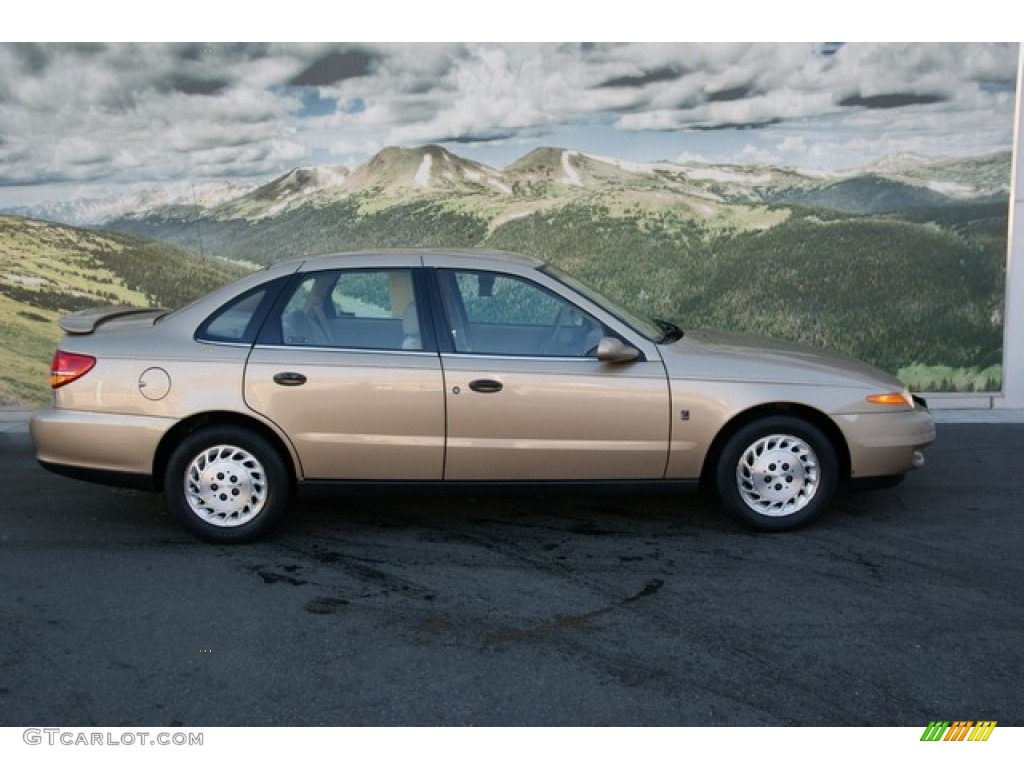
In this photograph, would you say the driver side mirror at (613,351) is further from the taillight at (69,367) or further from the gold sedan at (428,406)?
the taillight at (69,367)

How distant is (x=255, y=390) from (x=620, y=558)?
2.03 metres

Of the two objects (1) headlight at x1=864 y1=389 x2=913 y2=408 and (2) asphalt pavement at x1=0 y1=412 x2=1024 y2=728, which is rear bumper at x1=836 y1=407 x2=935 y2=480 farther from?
(2) asphalt pavement at x1=0 y1=412 x2=1024 y2=728

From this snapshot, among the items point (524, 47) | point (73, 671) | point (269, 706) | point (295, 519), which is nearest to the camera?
point (269, 706)

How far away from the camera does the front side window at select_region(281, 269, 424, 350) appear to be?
5.93m

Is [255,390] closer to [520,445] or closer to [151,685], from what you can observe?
[520,445]

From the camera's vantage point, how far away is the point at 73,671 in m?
4.38

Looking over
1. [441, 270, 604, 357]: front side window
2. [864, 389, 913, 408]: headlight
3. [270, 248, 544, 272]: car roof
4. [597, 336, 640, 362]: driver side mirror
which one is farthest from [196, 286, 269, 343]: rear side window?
[864, 389, 913, 408]: headlight

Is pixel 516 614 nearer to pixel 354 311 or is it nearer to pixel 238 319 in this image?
pixel 354 311

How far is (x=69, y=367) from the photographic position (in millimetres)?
5871

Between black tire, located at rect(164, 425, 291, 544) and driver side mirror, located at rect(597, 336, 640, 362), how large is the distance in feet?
5.74

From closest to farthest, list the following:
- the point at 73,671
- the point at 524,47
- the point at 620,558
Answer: the point at 73,671 < the point at 620,558 < the point at 524,47

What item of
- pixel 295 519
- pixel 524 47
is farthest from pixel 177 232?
pixel 295 519
